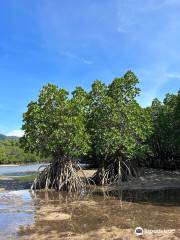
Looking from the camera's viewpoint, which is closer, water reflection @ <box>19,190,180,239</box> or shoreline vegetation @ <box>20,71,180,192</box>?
water reflection @ <box>19,190,180,239</box>

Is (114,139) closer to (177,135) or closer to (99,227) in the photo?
(177,135)

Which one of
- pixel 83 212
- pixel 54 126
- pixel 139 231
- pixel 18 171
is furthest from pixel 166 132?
pixel 18 171

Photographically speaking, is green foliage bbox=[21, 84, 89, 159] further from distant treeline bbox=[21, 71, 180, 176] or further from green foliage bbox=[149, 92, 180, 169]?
green foliage bbox=[149, 92, 180, 169]

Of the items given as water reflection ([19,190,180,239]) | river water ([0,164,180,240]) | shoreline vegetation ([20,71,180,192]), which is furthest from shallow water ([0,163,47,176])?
river water ([0,164,180,240])

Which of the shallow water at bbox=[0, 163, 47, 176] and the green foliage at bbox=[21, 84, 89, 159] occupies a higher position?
the green foliage at bbox=[21, 84, 89, 159]

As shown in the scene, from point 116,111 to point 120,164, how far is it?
464 centimetres

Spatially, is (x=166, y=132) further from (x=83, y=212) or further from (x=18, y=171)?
(x=18, y=171)

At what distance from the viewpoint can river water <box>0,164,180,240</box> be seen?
13.8 metres

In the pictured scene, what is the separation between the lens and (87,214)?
56.6 feet

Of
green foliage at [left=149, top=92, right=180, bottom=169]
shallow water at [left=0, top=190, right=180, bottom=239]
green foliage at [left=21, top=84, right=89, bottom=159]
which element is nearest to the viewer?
shallow water at [left=0, top=190, right=180, bottom=239]

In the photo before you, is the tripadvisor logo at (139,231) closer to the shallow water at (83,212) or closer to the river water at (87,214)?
the river water at (87,214)

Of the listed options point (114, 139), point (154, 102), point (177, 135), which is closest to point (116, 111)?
point (114, 139)

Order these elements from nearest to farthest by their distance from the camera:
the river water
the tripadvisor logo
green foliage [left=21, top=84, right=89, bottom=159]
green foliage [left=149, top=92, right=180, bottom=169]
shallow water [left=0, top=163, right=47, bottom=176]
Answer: the tripadvisor logo, the river water, green foliage [left=21, top=84, right=89, bottom=159], green foliage [left=149, top=92, right=180, bottom=169], shallow water [left=0, top=163, right=47, bottom=176]

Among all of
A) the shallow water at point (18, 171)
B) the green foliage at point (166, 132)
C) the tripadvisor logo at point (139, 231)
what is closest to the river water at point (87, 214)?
the tripadvisor logo at point (139, 231)
